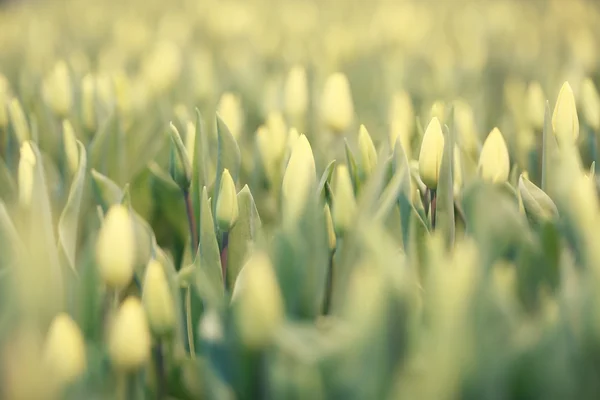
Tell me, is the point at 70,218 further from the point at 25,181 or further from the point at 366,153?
the point at 366,153

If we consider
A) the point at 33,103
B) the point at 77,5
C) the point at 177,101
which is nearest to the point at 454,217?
the point at 177,101

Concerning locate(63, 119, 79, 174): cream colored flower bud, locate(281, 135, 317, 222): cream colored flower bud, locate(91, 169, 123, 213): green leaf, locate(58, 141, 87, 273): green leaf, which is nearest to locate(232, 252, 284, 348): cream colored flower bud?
locate(281, 135, 317, 222): cream colored flower bud

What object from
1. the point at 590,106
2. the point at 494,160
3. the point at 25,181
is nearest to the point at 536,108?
the point at 590,106

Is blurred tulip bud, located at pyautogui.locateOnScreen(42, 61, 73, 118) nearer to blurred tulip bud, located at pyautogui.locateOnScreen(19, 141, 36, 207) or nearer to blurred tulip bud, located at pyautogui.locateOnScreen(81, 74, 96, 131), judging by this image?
Answer: blurred tulip bud, located at pyautogui.locateOnScreen(81, 74, 96, 131)

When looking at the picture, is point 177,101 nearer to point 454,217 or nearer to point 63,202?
point 63,202

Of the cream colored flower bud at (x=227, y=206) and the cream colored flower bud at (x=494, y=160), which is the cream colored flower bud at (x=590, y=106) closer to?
the cream colored flower bud at (x=494, y=160)

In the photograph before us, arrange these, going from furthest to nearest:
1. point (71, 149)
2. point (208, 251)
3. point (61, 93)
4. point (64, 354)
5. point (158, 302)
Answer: point (61, 93) → point (71, 149) → point (208, 251) → point (158, 302) → point (64, 354)
